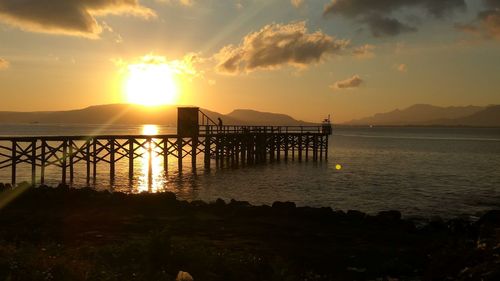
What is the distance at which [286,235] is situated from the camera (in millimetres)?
17016

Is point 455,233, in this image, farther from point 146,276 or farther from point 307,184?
point 307,184

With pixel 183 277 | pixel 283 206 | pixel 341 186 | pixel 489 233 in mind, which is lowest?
pixel 341 186

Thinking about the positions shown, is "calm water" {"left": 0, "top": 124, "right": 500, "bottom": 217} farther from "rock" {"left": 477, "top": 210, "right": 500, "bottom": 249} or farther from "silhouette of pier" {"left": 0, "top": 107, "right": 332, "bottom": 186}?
"rock" {"left": 477, "top": 210, "right": 500, "bottom": 249}

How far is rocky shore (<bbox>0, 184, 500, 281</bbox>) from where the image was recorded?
10719mm

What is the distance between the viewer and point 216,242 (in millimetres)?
15609

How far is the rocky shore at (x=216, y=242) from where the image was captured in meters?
10.7

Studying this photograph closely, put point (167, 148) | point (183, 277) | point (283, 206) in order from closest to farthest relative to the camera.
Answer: point (183, 277)
point (283, 206)
point (167, 148)

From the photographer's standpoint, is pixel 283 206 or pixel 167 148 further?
pixel 167 148

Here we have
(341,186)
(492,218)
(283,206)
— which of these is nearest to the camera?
(492,218)

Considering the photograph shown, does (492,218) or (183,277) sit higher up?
(183,277)

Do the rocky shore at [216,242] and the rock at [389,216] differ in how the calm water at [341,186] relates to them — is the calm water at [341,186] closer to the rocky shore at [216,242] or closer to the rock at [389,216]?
the rock at [389,216]

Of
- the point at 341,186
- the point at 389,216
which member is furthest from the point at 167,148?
the point at 389,216

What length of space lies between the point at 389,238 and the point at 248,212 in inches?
252

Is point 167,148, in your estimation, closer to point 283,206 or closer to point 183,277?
point 283,206
